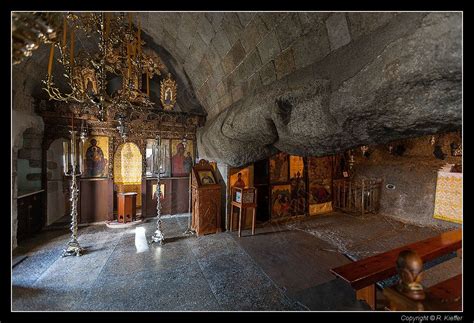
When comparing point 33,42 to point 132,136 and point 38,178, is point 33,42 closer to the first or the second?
point 132,136

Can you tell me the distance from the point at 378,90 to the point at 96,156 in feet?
22.4

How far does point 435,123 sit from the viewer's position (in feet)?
4.06

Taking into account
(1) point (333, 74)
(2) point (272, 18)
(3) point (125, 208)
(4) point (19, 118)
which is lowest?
(3) point (125, 208)

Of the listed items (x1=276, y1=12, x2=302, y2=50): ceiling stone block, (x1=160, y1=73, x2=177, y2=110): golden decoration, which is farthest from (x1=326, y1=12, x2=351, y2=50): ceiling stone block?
(x1=160, y1=73, x2=177, y2=110): golden decoration

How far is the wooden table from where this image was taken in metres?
5.68

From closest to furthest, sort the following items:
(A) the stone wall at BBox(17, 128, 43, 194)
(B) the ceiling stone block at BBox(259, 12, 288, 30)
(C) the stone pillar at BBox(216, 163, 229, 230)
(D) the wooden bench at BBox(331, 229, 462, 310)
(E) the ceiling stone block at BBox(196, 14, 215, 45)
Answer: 1. (B) the ceiling stone block at BBox(259, 12, 288, 30)
2. (D) the wooden bench at BBox(331, 229, 462, 310)
3. (E) the ceiling stone block at BBox(196, 14, 215, 45)
4. (A) the stone wall at BBox(17, 128, 43, 194)
5. (C) the stone pillar at BBox(216, 163, 229, 230)

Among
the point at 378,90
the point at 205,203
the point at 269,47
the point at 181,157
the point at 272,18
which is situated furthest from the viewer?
the point at 181,157

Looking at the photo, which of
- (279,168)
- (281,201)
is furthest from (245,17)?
(281,201)

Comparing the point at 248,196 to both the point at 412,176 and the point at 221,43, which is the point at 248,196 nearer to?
the point at 221,43

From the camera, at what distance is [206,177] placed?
523cm

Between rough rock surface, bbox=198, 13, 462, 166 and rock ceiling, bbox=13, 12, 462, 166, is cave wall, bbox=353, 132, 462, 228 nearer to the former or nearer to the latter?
rock ceiling, bbox=13, 12, 462, 166

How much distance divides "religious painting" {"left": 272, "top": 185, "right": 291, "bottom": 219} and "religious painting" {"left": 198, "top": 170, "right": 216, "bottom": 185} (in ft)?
7.17

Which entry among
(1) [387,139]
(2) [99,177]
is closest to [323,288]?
(1) [387,139]
